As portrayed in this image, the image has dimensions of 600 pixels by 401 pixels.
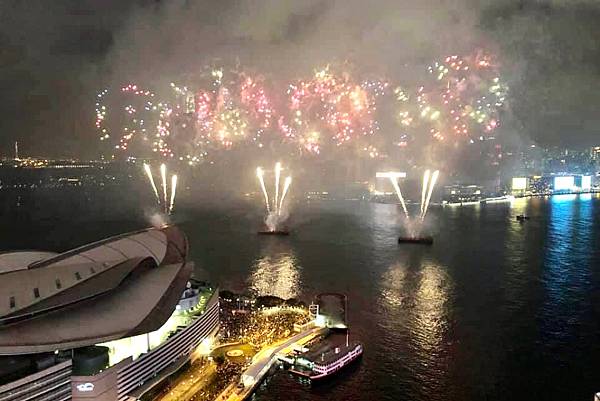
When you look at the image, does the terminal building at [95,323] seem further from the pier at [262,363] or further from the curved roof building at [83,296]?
the pier at [262,363]

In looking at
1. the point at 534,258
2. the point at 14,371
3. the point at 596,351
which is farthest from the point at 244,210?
the point at 14,371

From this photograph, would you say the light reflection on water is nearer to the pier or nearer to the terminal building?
the pier

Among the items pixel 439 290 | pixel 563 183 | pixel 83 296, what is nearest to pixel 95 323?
pixel 83 296

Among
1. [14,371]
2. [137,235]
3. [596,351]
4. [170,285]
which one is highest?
[137,235]

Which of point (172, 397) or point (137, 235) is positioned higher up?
point (137, 235)

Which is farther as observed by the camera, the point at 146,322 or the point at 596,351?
the point at 596,351

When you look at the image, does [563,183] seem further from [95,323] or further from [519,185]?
[95,323]

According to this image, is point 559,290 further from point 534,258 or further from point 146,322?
point 146,322
